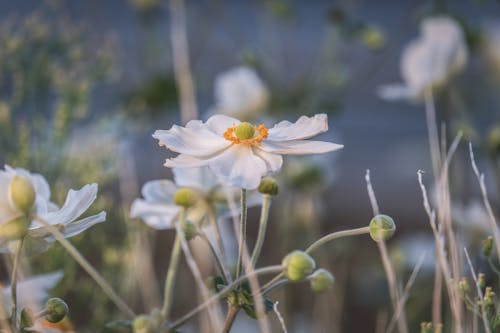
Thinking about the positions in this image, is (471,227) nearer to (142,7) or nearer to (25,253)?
(25,253)

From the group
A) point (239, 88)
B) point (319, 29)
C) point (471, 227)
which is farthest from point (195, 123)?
point (319, 29)

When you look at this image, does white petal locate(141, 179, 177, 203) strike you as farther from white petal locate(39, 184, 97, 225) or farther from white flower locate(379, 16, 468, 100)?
white flower locate(379, 16, 468, 100)

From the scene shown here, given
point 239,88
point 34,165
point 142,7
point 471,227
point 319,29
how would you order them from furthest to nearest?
point 319,29 → point 142,7 → point 239,88 → point 471,227 → point 34,165

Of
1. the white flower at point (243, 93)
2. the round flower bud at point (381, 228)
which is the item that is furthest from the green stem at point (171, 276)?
the white flower at point (243, 93)

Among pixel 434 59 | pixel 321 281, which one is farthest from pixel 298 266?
pixel 434 59

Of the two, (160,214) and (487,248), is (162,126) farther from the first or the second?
(487,248)

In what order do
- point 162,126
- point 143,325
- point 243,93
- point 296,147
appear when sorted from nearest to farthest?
→ 1. point 143,325
2. point 296,147
3. point 243,93
4. point 162,126

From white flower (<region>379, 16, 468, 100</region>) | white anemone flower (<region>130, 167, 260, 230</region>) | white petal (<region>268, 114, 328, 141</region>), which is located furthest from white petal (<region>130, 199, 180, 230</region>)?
white flower (<region>379, 16, 468, 100</region>)
